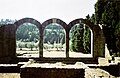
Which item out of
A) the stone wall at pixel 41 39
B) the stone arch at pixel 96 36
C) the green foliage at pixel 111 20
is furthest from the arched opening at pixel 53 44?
the green foliage at pixel 111 20

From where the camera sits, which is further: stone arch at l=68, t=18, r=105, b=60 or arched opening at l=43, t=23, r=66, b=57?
arched opening at l=43, t=23, r=66, b=57

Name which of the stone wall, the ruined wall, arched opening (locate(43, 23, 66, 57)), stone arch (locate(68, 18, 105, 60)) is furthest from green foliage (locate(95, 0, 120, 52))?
the ruined wall

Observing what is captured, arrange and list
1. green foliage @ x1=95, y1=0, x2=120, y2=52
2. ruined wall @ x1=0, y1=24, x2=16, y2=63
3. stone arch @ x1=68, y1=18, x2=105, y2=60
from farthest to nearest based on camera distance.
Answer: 1. green foliage @ x1=95, y1=0, x2=120, y2=52
2. stone arch @ x1=68, y1=18, x2=105, y2=60
3. ruined wall @ x1=0, y1=24, x2=16, y2=63

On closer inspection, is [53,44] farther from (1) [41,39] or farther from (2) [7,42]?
(2) [7,42]

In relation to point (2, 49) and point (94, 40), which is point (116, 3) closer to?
point (94, 40)

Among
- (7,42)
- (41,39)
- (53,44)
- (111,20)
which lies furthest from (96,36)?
(53,44)

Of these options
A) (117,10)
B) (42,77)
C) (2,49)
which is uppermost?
(117,10)

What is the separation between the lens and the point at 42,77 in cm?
1091

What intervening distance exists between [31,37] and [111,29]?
5506 cm

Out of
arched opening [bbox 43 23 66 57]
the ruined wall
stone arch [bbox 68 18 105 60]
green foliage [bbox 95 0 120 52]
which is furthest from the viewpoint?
arched opening [bbox 43 23 66 57]

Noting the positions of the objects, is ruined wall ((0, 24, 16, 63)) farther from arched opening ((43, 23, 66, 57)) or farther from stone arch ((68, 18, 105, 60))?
stone arch ((68, 18, 105, 60))

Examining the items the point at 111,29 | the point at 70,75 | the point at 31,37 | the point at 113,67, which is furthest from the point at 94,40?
the point at 31,37

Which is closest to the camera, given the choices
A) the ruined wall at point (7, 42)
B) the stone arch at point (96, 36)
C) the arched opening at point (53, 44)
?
the ruined wall at point (7, 42)

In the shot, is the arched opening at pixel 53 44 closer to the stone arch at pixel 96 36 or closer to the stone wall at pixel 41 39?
the stone wall at pixel 41 39
